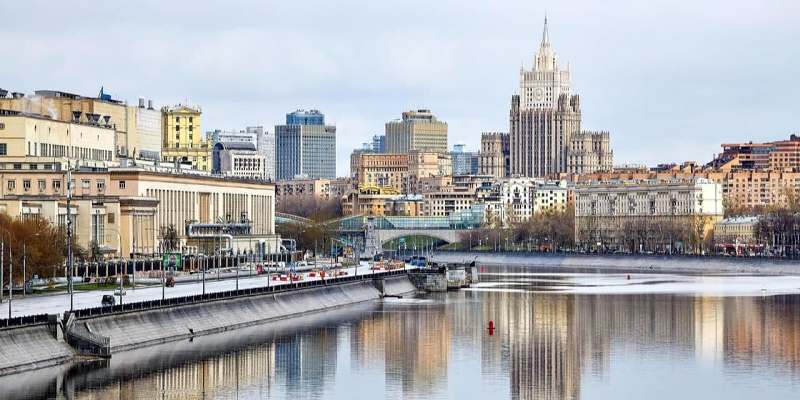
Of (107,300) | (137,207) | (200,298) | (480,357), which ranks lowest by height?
(480,357)

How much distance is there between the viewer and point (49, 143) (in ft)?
454

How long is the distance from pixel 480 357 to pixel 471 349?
11.9 feet

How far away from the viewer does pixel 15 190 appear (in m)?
132

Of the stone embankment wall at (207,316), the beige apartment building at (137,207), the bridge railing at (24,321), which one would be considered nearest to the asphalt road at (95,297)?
the stone embankment wall at (207,316)

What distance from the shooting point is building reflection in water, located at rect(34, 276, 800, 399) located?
229 feet

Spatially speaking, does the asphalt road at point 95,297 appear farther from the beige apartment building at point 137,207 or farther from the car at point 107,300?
the beige apartment building at point 137,207

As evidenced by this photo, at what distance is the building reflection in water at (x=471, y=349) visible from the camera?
6988 centimetres

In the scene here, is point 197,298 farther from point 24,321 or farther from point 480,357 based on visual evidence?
point 24,321

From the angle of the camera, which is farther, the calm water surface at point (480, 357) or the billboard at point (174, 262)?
the billboard at point (174, 262)

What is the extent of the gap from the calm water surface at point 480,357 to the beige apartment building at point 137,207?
20090 mm

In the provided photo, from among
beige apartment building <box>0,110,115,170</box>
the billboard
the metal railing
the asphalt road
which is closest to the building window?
the billboard

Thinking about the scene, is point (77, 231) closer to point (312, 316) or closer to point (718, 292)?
point (312, 316)

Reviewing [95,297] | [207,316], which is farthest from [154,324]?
[95,297]

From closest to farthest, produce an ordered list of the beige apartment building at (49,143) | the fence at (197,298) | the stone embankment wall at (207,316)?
the fence at (197,298)
the stone embankment wall at (207,316)
the beige apartment building at (49,143)
